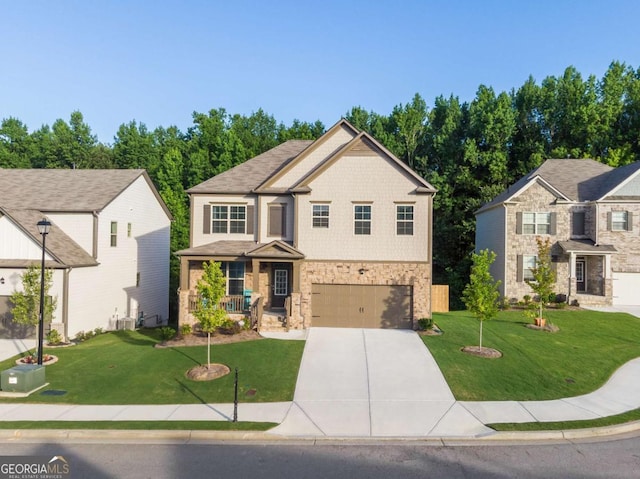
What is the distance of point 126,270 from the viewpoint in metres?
24.4

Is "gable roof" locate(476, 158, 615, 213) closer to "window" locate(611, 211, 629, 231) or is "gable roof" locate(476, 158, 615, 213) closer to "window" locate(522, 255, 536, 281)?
"window" locate(611, 211, 629, 231)

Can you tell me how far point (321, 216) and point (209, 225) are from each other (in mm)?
6484

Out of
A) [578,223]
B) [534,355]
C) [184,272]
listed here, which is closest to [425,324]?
[534,355]

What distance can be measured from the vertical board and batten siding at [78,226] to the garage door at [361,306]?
13.3 metres

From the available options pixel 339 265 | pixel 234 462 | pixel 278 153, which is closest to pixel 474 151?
pixel 278 153

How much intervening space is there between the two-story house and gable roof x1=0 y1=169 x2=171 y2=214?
2.3 inches

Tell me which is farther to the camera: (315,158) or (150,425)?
(315,158)

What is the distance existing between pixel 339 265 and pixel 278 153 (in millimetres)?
9038

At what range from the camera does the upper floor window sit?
84.6ft

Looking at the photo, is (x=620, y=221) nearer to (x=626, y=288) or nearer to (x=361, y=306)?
(x=626, y=288)

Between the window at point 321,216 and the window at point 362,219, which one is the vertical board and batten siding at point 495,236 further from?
the window at point 321,216

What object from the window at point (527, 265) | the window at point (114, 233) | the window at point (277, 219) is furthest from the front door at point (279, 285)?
the window at point (527, 265)

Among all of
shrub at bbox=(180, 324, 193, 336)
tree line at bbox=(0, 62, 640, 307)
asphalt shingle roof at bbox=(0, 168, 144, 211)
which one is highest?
tree line at bbox=(0, 62, 640, 307)

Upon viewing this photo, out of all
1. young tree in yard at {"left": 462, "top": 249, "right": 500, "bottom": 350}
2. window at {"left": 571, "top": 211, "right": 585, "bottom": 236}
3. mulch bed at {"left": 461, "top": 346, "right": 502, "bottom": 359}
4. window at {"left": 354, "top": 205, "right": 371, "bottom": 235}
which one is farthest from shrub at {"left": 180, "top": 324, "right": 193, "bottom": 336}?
window at {"left": 571, "top": 211, "right": 585, "bottom": 236}
